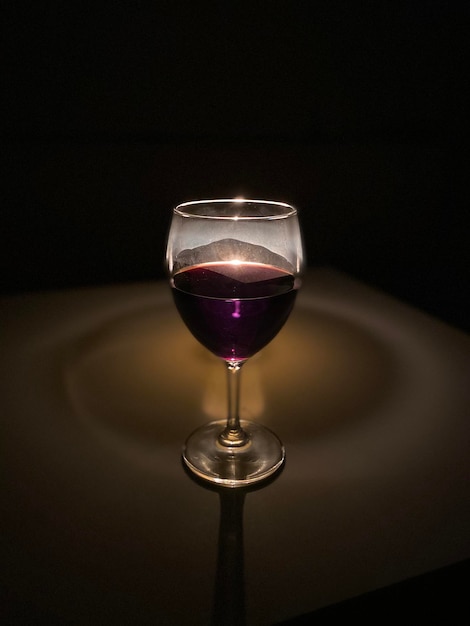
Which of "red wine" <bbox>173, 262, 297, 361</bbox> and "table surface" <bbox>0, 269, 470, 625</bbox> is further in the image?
"red wine" <bbox>173, 262, 297, 361</bbox>

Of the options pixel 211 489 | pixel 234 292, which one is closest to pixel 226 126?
pixel 234 292

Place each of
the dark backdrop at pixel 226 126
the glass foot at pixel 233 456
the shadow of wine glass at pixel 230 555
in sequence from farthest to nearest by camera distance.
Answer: the dark backdrop at pixel 226 126 < the glass foot at pixel 233 456 < the shadow of wine glass at pixel 230 555

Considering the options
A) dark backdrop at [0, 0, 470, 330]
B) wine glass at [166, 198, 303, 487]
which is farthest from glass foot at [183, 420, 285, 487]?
dark backdrop at [0, 0, 470, 330]

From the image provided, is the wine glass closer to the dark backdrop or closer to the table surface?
the table surface

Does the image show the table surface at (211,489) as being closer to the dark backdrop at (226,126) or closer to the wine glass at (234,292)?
the wine glass at (234,292)

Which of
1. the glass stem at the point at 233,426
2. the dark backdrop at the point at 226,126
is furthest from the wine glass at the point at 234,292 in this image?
the dark backdrop at the point at 226,126

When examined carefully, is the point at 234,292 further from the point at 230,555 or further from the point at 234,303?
the point at 230,555

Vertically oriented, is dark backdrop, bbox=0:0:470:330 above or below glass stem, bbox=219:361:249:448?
above
